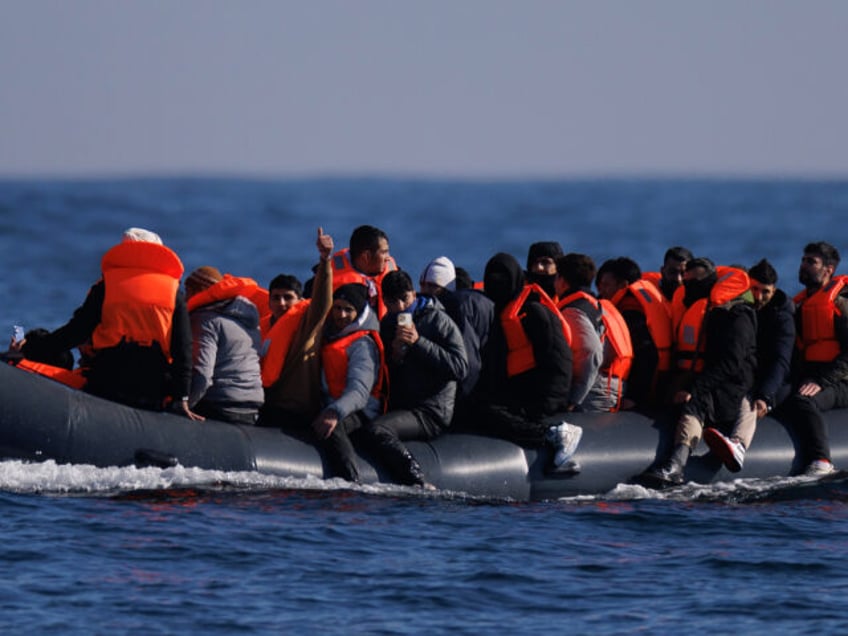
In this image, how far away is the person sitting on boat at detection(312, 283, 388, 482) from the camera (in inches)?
463

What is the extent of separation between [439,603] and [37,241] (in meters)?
37.4

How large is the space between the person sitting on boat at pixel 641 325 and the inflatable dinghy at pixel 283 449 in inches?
16.6

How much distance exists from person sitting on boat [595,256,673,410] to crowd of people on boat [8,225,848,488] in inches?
0.6

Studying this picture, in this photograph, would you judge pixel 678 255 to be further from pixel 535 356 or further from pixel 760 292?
pixel 535 356

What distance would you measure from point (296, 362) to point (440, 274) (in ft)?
4.05

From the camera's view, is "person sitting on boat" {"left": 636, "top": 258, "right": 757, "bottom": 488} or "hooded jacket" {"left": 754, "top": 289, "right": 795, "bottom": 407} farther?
"hooded jacket" {"left": 754, "top": 289, "right": 795, "bottom": 407}

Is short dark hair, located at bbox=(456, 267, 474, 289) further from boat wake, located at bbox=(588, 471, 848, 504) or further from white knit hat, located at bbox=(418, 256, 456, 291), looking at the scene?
boat wake, located at bbox=(588, 471, 848, 504)

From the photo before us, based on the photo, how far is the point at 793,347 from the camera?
13.3 metres

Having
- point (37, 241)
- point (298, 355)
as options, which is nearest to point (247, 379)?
point (298, 355)

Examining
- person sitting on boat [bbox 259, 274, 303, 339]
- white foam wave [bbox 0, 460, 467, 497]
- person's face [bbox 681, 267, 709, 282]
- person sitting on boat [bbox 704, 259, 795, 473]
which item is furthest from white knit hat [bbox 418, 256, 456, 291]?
person sitting on boat [bbox 704, 259, 795, 473]

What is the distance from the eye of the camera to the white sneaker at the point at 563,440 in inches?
486

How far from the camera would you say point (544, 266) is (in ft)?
41.9

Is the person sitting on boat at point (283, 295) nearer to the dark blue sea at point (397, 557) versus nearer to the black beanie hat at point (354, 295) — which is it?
the black beanie hat at point (354, 295)

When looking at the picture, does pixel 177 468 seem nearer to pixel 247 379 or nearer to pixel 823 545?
pixel 247 379
